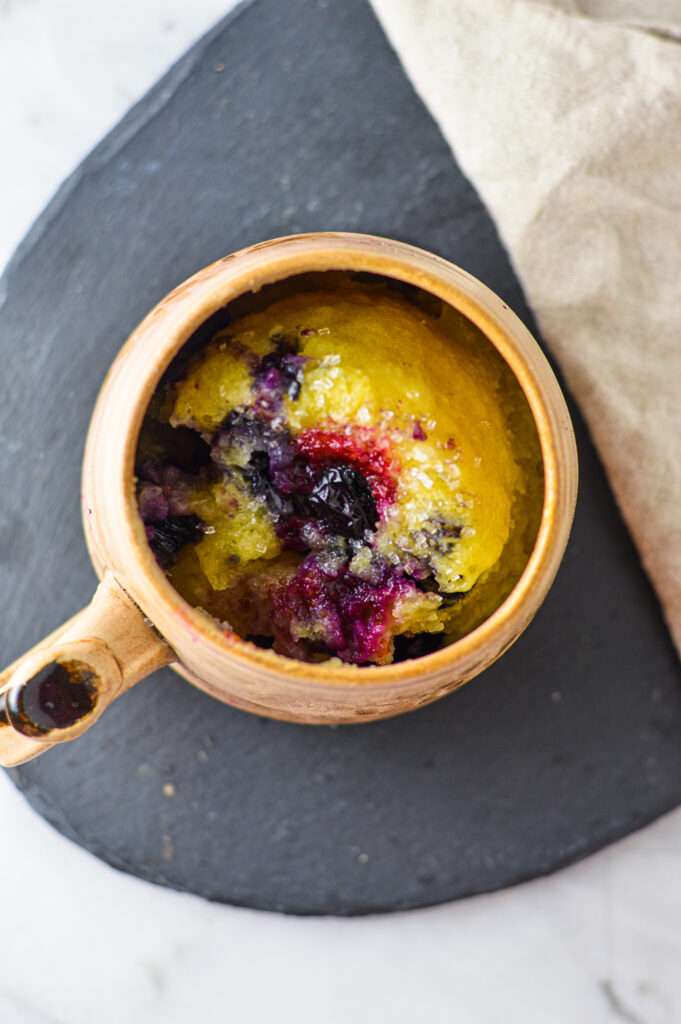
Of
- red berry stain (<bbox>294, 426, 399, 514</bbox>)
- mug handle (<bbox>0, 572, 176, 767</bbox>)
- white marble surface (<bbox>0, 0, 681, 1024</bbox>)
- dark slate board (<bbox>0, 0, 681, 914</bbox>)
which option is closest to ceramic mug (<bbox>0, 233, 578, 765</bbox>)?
mug handle (<bbox>0, 572, 176, 767</bbox>)

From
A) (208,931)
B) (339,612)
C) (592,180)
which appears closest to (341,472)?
(339,612)

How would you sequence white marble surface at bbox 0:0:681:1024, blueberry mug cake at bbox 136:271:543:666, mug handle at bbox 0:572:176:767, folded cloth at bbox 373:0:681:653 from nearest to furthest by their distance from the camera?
mug handle at bbox 0:572:176:767, blueberry mug cake at bbox 136:271:543:666, folded cloth at bbox 373:0:681:653, white marble surface at bbox 0:0:681:1024

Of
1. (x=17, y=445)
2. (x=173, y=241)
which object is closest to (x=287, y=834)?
(x=17, y=445)

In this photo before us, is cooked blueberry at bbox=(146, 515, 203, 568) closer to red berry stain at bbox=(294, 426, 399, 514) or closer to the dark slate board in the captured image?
red berry stain at bbox=(294, 426, 399, 514)

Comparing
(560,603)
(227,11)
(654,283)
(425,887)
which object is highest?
(227,11)

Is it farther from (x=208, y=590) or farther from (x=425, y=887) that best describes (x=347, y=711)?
(x=425, y=887)

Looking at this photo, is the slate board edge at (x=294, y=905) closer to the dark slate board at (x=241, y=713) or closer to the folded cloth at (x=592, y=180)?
the dark slate board at (x=241, y=713)
